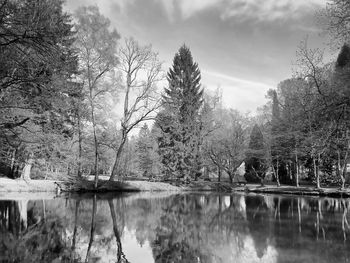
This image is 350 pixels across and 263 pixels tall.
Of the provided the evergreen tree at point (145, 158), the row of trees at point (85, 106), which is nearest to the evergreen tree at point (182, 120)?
the row of trees at point (85, 106)

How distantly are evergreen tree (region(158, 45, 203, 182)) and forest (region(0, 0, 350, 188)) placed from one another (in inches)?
4.9

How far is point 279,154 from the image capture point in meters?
35.8

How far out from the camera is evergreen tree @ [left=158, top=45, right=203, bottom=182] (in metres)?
33.5

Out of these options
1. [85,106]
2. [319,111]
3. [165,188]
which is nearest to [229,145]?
[165,188]

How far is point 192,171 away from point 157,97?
36.2ft

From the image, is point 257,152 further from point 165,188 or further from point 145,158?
point 145,158

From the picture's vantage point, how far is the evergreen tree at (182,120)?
3347 cm

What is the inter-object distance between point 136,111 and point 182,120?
10161 mm

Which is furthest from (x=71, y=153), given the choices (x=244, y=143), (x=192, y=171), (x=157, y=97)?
(x=244, y=143)

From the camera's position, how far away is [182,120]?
121 ft

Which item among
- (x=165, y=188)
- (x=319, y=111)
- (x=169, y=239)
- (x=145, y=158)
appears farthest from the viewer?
(x=145, y=158)

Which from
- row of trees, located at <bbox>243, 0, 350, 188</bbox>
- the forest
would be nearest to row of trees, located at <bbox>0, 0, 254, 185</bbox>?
the forest

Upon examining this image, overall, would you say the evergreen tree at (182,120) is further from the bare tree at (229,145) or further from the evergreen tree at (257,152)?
the evergreen tree at (257,152)

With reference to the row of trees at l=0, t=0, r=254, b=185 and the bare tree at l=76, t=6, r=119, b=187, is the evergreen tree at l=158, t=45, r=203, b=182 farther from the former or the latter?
the bare tree at l=76, t=6, r=119, b=187
